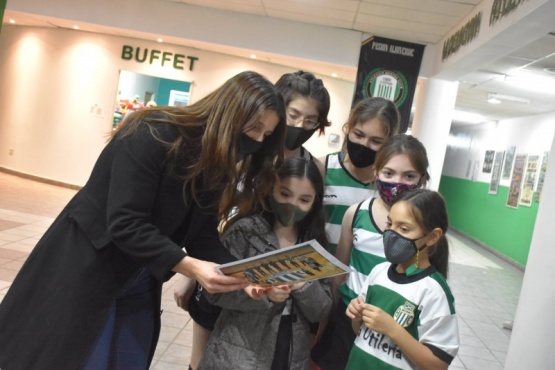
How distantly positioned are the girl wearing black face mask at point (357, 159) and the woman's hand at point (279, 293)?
0.42 metres

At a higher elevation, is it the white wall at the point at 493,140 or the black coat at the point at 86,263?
the white wall at the point at 493,140

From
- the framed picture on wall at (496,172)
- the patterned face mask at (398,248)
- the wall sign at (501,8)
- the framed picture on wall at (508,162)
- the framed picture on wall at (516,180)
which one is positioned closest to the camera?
the patterned face mask at (398,248)

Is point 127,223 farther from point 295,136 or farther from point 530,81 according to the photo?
point 530,81

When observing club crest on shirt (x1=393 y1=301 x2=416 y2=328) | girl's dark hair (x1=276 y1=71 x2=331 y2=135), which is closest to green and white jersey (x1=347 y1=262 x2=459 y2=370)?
club crest on shirt (x1=393 y1=301 x2=416 y2=328)

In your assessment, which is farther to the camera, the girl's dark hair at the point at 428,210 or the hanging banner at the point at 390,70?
the hanging banner at the point at 390,70

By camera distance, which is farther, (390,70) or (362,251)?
(390,70)

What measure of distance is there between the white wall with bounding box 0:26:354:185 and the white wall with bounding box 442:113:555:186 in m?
4.21

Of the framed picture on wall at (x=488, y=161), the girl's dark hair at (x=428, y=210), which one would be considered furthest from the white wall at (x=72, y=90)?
the girl's dark hair at (x=428, y=210)

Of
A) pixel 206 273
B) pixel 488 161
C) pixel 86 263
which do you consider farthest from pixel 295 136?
pixel 488 161

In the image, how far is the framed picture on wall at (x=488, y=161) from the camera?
13.3 meters

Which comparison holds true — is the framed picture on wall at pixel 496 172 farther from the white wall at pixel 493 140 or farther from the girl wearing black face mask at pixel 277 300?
the girl wearing black face mask at pixel 277 300

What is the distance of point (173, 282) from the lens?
5.44 meters

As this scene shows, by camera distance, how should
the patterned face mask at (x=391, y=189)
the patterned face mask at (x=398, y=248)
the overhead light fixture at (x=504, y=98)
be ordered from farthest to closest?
the overhead light fixture at (x=504, y=98) < the patterned face mask at (x=391, y=189) < the patterned face mask at (x=398, y=248)

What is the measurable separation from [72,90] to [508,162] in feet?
32.4
